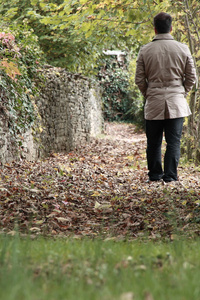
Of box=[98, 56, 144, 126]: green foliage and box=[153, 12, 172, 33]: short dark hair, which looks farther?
box=[98, 56, 144, 126]: green foliage

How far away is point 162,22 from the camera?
5.74 m

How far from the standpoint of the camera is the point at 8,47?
7008mm

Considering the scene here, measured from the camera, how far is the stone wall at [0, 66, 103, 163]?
8.56 metres

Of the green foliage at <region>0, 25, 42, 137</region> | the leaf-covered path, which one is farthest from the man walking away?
the green foliage at <region>0, 25, 42, 137</region>

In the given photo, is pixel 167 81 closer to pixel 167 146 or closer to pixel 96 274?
pixel 167 146

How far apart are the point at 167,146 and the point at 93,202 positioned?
146 centimetres

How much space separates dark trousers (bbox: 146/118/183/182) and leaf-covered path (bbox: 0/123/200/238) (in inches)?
7.7

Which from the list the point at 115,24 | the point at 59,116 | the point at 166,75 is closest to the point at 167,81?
the point at 166,75

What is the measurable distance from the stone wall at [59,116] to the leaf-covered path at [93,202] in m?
1.27

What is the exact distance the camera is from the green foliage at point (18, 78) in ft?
21.7

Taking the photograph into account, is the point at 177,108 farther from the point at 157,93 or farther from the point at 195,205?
the point at 195,205

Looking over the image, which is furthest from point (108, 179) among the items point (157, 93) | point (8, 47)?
point (8, 47)

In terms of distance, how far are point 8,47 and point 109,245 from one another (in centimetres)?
505

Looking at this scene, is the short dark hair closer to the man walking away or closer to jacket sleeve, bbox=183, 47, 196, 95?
the man walking away
